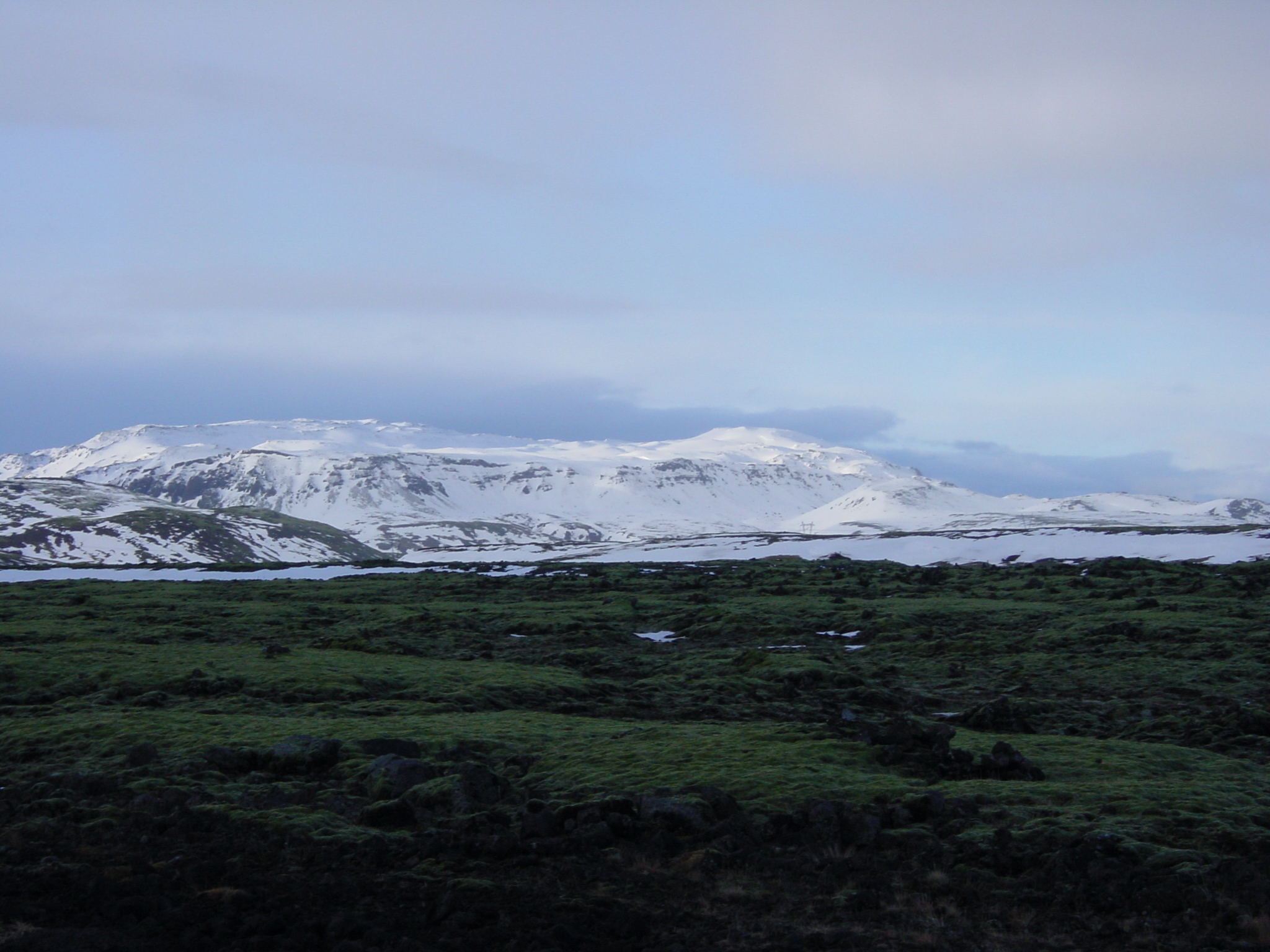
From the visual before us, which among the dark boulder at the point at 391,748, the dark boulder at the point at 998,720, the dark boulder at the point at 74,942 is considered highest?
the dark boulder at the point at 74,942

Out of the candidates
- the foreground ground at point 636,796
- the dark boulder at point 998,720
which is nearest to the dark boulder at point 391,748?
the foreground ground at point 636,796

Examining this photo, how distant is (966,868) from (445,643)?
35.7m

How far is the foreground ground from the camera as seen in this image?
1336 centimetres

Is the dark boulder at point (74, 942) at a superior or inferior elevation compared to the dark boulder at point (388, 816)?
superior

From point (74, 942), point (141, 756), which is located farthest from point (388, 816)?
point (141, 756)

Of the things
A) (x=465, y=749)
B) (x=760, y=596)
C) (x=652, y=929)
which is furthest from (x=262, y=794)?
(x=760, y=596)

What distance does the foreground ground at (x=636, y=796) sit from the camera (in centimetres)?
1336

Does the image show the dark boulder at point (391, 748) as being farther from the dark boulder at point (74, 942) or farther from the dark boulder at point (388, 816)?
the dark boulder at point (74, 942)

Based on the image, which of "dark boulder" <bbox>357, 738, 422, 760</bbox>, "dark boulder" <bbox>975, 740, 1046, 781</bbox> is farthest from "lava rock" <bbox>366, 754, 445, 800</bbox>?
"dark boulder" <bbox>975, 740, 1046, 781</bbox>

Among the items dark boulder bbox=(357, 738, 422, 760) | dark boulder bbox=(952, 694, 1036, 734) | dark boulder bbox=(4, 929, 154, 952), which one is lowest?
dark boulder bbox=(952, 694, 1036, 734)

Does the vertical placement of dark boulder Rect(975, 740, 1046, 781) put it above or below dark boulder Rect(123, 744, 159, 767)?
above

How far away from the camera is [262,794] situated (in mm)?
19562

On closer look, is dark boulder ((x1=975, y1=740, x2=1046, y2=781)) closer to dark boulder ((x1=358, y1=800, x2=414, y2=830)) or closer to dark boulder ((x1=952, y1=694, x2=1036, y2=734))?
dark boulder ((x1=952, y1=694, x2=1036, y2=734))

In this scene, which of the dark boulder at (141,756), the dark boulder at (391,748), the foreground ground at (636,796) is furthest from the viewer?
the dark boulder at (391,748)
